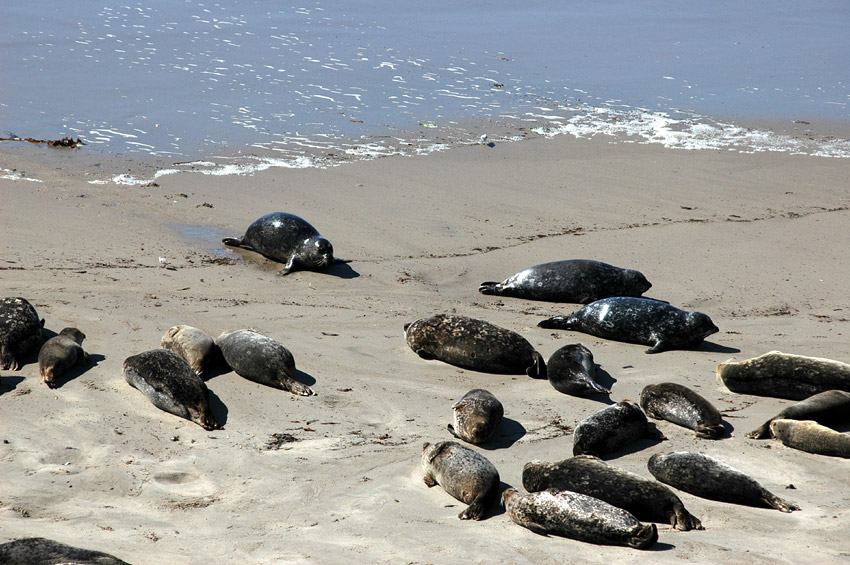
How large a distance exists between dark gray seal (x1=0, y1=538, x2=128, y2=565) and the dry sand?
11.5 inches

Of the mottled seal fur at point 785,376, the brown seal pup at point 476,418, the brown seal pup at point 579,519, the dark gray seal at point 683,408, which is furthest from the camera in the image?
the mottled seal fur at point 785,376

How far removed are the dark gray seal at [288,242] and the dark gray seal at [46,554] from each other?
4.96 meters

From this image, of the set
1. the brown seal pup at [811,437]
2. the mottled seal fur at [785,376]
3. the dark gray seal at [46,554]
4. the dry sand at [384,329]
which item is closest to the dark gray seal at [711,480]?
the dry sand at [384,329]

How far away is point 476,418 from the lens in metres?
4.79

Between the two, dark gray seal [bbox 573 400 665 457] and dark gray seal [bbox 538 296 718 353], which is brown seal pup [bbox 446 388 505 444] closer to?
dark gray seal [bbox 573 400 665 457]

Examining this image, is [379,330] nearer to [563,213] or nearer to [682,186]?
[563,213]

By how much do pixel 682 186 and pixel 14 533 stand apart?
9.26 m

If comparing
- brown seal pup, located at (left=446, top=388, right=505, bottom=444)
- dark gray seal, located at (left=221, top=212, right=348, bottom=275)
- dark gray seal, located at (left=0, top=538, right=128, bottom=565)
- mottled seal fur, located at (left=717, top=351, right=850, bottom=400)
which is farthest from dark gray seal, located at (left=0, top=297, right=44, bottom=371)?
mottled seal fur, located at (left=717, top=351, right=850, bottom=400)

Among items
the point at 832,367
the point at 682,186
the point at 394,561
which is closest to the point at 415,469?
the point at 394,561

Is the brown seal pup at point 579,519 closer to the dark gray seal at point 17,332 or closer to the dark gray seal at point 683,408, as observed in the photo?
the dark gray seal at point 683,408

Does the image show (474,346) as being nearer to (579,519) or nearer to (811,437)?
(811,437)

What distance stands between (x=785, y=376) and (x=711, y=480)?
5.52ft

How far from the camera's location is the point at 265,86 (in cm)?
1498

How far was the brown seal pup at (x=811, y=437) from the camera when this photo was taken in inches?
183
